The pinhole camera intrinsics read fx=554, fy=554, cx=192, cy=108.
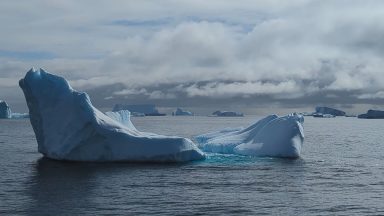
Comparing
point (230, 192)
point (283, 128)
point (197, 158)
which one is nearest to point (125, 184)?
point (230, 192)

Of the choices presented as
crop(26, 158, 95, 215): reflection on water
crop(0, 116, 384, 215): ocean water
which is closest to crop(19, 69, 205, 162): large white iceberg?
crop(0, 116, 384, 215): ocean water

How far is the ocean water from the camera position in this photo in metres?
21.0

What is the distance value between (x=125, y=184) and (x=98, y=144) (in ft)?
25.6

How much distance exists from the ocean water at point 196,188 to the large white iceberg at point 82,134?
31.0 inches

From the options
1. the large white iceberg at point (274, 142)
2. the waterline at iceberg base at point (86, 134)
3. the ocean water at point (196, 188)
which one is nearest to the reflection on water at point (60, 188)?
the ocean water at point (196, 188)

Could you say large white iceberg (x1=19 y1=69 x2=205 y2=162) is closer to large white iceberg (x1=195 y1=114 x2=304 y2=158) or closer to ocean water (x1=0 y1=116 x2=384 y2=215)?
ocean water (x1=0 y1=116 x2=384 y2=215)

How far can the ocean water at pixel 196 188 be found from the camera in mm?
20953

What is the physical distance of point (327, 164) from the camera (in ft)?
121

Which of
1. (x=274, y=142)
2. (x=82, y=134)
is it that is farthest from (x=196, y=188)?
(x=274, y=142)

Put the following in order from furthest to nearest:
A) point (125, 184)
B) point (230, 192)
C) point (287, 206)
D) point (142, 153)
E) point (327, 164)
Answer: point (327, 164) < point (142, 153) < point (125, 184) < point (230, 192) < point (287, 206)

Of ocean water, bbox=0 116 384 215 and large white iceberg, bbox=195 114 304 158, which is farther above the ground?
large white iceberg, bbox=195 114 304 158

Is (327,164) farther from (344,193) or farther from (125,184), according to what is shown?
(125,184)

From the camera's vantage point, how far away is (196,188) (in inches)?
1007

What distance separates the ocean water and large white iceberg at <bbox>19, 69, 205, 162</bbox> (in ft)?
2.58
